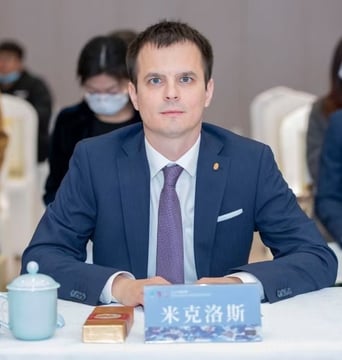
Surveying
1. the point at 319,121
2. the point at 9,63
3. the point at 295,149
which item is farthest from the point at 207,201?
the point at 9,63

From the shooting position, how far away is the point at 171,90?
8.44ft

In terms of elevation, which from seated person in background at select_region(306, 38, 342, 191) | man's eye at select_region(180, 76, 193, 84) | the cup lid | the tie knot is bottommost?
seated person in background at select_region(306, 38, 342, 191)

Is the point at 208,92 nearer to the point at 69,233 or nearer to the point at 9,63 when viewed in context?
the point at 69,233

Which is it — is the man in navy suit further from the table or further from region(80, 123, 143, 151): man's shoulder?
the table

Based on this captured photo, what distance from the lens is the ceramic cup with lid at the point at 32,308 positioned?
6.75 ft

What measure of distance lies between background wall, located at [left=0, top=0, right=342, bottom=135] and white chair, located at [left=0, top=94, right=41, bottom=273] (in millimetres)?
3774

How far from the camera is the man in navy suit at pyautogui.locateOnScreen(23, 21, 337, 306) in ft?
8.66

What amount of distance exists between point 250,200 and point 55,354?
37.0 inches

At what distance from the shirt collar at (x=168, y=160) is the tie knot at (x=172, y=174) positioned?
1cm

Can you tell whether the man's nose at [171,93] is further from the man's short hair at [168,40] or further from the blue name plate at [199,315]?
the blue name plate at [199,315]

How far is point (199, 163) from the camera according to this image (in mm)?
2752

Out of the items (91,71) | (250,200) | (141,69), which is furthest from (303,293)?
(91,71)

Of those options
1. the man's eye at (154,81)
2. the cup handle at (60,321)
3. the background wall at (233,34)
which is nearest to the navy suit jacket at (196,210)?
the man's eye at (154,81)

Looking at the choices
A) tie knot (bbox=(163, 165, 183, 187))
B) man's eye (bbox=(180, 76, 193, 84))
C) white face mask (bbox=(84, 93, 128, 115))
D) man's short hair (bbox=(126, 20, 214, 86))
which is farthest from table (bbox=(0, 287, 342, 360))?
white face mask (bbox=(84, 93, 128, 115))
